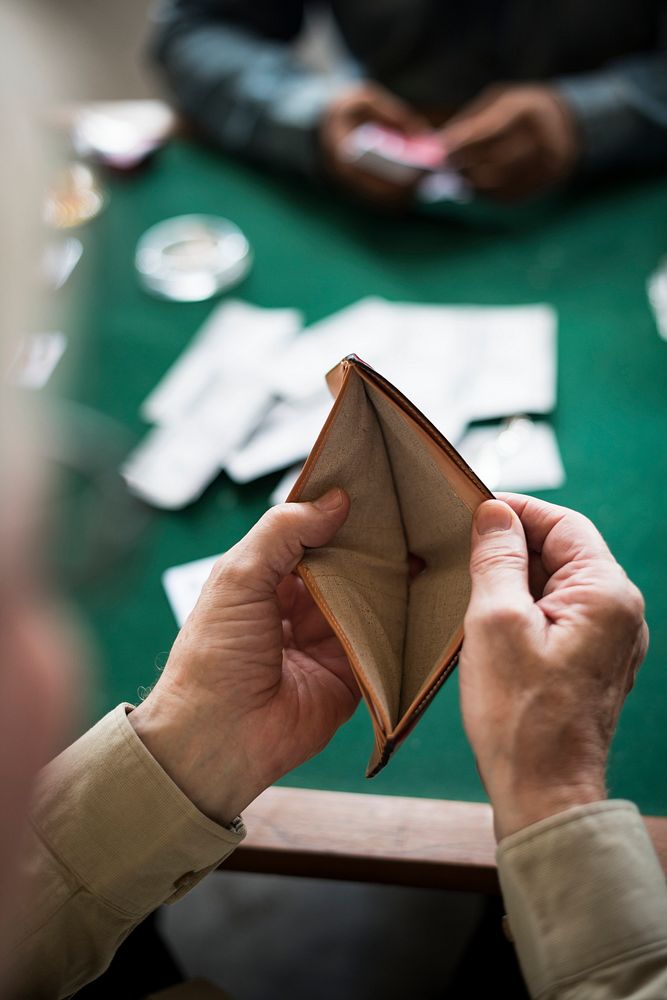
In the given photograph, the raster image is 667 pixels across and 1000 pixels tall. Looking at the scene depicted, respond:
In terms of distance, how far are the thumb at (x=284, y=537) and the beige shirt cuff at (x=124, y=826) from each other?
0.17 m

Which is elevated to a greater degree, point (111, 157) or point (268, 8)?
point (268, 8)

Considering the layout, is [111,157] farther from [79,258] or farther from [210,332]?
[210,332]

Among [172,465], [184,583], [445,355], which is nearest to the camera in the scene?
[184,583]

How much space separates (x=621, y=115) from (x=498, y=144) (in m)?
0.22

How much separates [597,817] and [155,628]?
575mm

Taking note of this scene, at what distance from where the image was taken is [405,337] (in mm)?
1379

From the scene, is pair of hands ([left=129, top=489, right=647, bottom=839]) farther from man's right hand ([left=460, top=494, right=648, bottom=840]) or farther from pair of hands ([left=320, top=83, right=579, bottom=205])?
pair of hands ([left=320, top=83, right=579, bottom=205])

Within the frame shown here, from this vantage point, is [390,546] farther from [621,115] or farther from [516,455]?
[621,115]

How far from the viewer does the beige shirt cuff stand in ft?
2.46

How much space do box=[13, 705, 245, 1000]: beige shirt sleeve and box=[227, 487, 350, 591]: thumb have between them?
6.9 inches

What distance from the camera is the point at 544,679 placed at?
67cm

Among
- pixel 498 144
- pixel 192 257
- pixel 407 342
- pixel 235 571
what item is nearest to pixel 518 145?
pixel 498 144

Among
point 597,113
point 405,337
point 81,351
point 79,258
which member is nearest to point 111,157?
point 79,258

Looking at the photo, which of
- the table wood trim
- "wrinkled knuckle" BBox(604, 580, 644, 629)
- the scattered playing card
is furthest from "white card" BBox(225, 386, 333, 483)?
"wrinkled knuckle" BBox(604, 580, 644, 629)
